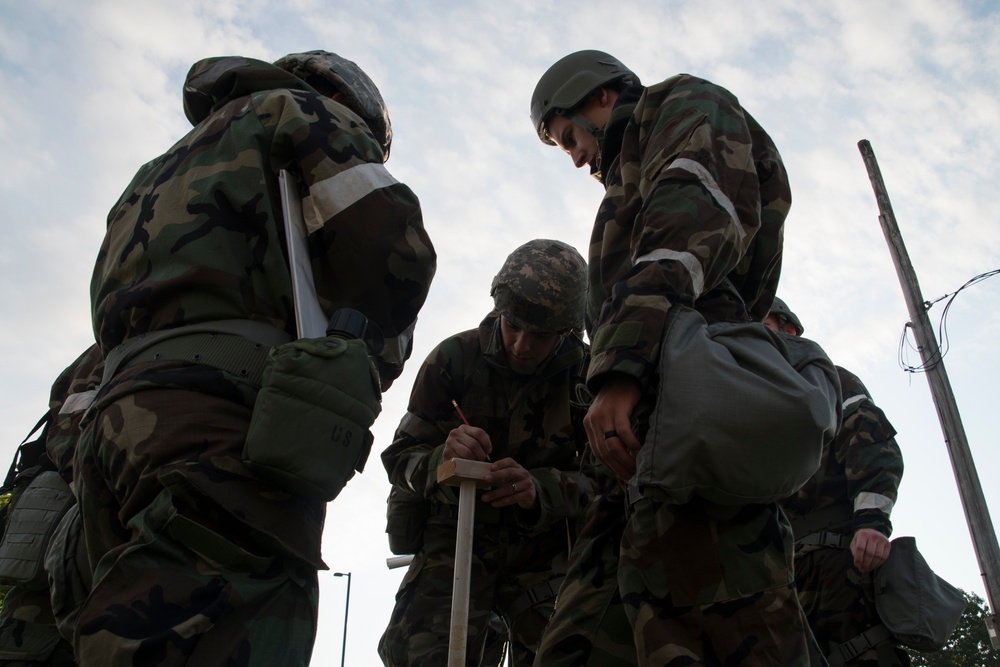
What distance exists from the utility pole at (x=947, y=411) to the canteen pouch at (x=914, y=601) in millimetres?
5503

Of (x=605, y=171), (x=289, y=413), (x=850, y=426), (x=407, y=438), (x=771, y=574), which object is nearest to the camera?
(x=289, y=413)

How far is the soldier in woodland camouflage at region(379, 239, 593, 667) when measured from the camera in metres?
3.83

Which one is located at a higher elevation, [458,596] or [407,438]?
[407,438]

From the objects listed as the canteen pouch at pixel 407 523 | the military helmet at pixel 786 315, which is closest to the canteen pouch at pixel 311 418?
the canteen pouch at pixel 407 523

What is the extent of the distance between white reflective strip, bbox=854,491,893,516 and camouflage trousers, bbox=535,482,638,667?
2.80m

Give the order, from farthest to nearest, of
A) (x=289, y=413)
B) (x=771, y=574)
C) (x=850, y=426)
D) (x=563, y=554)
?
(x=850, y=426), (x=563, y=554), (x=771, y=574), (x=289, y=413)

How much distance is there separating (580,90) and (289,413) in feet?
6.19

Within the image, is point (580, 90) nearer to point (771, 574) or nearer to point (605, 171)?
point (605, 171)

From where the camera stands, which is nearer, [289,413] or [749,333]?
[289,413]

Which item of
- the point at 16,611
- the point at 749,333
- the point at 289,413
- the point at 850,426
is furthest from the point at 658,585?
the point at 850,426

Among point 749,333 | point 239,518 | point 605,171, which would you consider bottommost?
point 239,518

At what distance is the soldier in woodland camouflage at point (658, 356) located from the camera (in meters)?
2.05

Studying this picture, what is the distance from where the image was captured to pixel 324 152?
2.37 metres

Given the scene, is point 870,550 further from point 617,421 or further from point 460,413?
point 617,421
